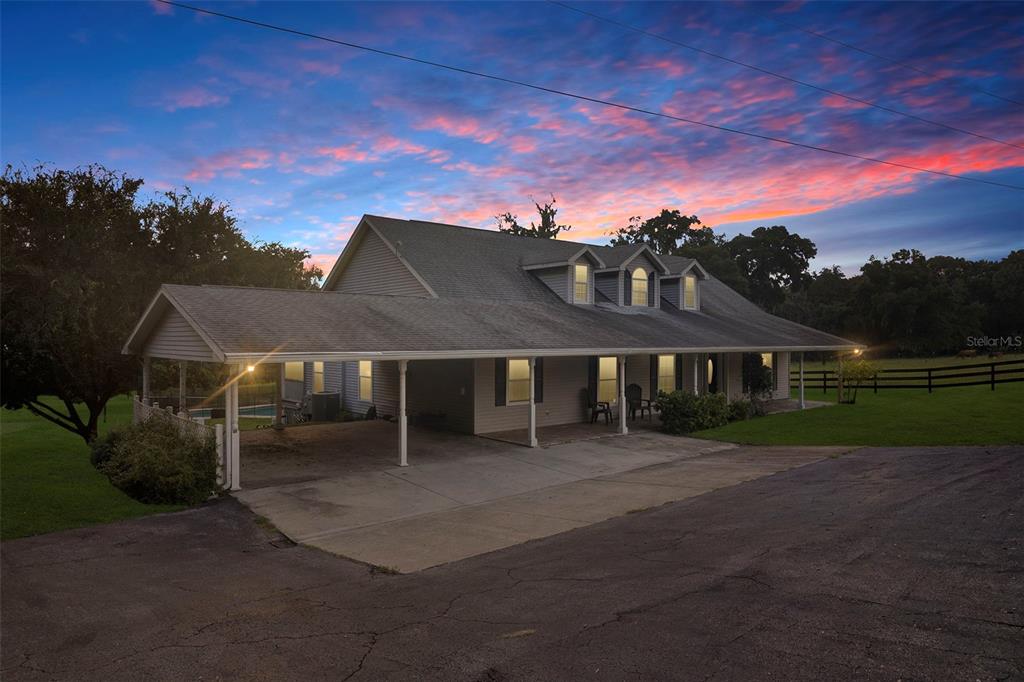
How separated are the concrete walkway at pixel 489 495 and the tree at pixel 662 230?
6441cm

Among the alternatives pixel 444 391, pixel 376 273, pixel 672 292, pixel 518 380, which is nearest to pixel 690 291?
pixel 672 292

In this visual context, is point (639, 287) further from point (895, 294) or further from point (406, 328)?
point (895, 294)

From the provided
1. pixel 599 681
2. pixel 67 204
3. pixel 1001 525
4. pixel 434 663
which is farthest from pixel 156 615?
pixel 67 204

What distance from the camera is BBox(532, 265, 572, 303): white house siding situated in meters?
25.0

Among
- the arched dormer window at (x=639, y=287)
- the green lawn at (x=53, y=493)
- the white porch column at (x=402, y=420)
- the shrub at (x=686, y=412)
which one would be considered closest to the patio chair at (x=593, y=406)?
the shrub at (x=686, y=412)

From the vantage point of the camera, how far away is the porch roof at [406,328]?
13477 millimetres

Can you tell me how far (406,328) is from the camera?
1658cm

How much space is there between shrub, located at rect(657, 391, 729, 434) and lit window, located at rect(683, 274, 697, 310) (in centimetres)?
838

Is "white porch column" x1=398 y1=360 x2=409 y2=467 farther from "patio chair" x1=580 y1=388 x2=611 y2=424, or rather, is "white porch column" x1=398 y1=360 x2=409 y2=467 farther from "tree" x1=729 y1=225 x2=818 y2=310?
"tree" x1=729 y1=225 x2=818 y2=310

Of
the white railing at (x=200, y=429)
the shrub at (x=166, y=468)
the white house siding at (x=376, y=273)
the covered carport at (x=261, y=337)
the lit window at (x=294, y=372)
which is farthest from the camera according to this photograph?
the lit window at (x=294, y=372)

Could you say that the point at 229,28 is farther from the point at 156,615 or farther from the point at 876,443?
the point at 876,443

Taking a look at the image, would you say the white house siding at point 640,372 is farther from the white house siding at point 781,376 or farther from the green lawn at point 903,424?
the white house siding at point 781,376

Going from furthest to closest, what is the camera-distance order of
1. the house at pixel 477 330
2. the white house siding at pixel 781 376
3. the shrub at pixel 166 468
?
1. the white house siding at pixel 781 376
2. the house at pixel 477 330
3. the shrub at pixel 166 468

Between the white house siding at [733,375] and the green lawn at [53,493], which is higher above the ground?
the white house siding at [733,375]
